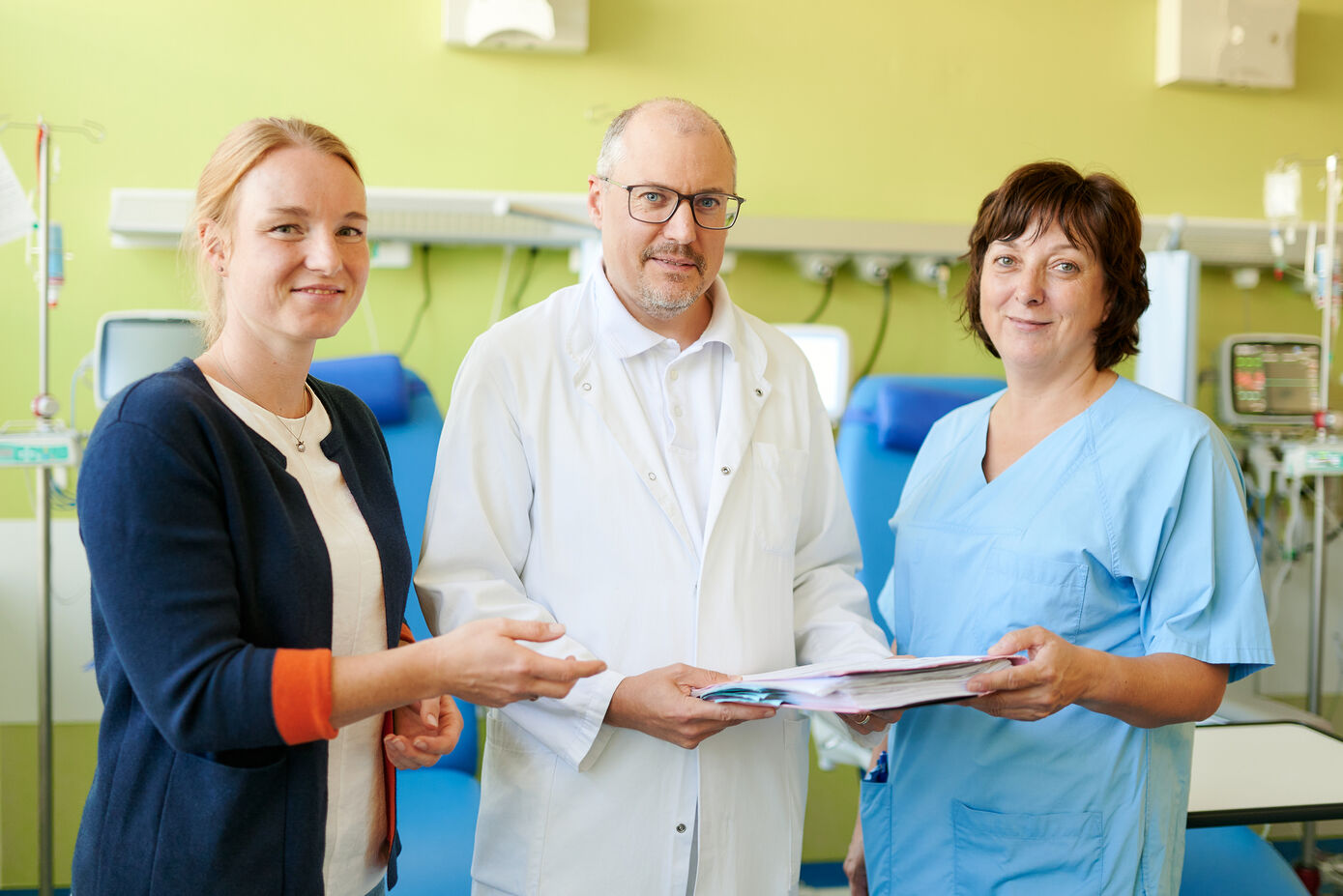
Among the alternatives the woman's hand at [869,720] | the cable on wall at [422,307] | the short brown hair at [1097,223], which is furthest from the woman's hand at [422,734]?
the cable on wall at [422,307]

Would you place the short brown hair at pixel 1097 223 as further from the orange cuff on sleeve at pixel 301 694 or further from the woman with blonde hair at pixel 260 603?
the orange cuff on sleeve at pixel 301 694

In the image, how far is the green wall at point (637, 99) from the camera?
2510 millimetres

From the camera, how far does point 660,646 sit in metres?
1.25

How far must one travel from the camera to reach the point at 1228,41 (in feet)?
9.64

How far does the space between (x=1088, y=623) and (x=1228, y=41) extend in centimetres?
237

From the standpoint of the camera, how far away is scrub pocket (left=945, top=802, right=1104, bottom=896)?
1278 mm

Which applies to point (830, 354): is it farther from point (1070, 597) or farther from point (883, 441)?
point (1070, 597)

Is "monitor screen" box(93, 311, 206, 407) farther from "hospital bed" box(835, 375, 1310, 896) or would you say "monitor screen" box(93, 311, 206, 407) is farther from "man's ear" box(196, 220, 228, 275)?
"hospital bed" box(835, 375, 1310, 896)

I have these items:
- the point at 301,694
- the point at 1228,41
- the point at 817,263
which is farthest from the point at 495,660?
the point at 1228,41

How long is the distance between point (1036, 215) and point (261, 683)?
3.59 feet

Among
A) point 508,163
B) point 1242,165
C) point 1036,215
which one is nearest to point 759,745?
point 1036,215

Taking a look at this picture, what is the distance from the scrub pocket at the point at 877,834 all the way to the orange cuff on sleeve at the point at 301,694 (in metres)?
0.86

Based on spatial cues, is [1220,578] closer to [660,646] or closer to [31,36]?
[660,646]

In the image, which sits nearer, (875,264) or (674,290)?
(674,290)
